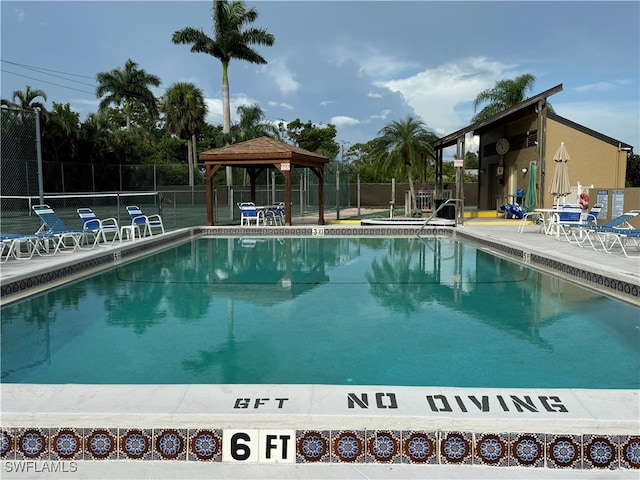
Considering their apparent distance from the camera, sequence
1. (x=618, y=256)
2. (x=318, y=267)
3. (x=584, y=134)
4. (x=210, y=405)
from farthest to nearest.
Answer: (x=584, y=134), (x=318, y=267), (x=618, y=256), (x=210, y=405)

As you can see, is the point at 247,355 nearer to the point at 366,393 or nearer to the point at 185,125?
the point at 366,393

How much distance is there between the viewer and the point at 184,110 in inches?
1293

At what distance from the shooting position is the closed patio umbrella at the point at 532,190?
16.8 meters

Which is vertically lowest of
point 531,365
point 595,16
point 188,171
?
point 531,365

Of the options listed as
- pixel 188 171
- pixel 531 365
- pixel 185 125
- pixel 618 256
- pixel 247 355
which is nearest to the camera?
pixel 531 365

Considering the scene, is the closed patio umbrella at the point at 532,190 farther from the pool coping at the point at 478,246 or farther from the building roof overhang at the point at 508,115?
the pool coping at the point at 478,246

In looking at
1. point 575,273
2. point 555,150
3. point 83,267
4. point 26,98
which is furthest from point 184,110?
point 575,273

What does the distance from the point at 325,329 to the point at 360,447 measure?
8.54 ft

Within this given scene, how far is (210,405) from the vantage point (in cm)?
271

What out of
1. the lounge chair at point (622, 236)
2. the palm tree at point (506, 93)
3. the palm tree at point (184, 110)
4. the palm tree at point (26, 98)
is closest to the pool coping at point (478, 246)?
the lounge chair at point (622, 236)

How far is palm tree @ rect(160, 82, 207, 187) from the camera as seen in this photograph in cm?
3281

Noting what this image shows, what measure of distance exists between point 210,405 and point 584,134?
17.7 meters

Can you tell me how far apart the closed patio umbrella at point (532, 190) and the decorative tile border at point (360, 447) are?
605 inches

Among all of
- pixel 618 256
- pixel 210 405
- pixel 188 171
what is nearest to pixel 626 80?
pixel 618 256
